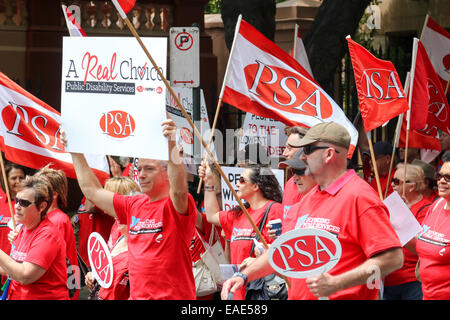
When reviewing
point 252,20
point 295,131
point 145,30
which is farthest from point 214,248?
point 145,30

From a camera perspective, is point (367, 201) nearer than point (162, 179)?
Yes

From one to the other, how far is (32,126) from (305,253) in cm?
421

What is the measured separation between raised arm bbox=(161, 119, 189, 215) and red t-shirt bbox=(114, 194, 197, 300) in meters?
0.18

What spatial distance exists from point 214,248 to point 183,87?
2.48m

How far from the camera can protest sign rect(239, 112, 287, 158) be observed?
969cm

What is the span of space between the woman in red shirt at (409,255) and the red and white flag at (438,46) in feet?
11.7

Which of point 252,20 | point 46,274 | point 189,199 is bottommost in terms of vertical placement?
point 46,274

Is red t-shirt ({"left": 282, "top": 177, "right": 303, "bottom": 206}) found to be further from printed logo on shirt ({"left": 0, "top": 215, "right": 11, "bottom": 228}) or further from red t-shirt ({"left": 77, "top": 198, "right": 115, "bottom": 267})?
printed logo on shirt ({"left": 0, "top": 215, "right": 11, "bottom": 228})

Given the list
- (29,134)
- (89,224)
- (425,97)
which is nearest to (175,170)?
(29,134)

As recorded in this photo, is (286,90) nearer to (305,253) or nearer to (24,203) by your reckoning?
(24,203)

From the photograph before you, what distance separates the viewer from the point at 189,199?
587 cm

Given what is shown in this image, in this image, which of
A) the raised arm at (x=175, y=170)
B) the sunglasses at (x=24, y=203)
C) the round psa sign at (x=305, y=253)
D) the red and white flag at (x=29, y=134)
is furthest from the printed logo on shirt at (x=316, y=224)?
the red and white flag at (x=29, y=134)
